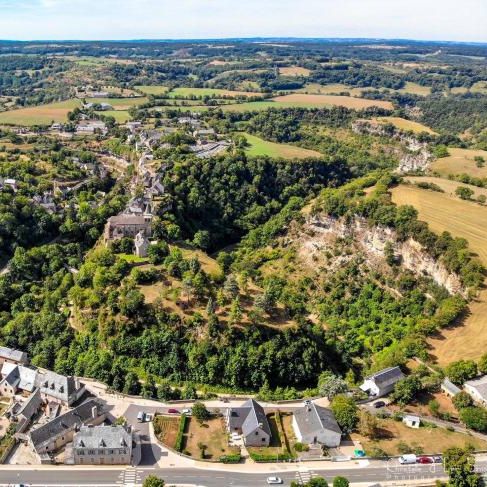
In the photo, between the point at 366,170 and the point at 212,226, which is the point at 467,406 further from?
the point at 366,170

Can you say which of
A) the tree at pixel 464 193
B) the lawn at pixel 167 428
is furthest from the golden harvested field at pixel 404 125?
the lawn at pixel 167 428

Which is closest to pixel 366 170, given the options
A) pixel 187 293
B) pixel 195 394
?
pixel 187 293

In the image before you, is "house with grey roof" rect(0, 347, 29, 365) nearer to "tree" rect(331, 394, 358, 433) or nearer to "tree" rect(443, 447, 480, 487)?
"tree" rect(331, 394, 358, 433)

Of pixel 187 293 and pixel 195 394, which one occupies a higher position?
pixel 187 293

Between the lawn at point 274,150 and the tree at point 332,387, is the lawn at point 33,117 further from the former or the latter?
the tree at point 332,387

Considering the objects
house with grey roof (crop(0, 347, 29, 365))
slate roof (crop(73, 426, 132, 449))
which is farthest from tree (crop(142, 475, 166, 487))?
house with grey roof (crop(0, 347, 29, 365))

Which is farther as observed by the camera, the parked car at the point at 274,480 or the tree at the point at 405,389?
the tree at the point at 405,389
